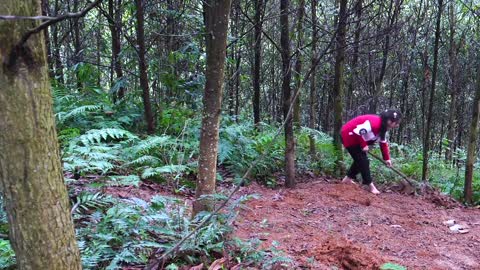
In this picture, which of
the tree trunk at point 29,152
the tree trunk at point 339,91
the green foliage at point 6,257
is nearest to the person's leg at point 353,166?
the tree trunk at point 339,91

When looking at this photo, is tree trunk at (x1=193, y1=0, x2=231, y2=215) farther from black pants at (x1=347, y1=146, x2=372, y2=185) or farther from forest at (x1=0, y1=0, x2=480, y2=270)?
black pants at (x1=347, y1=146, x2=372, y2=185)

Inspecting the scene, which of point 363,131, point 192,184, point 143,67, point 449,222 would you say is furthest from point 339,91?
point 143,67

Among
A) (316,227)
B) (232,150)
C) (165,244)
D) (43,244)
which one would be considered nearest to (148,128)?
(232,150)

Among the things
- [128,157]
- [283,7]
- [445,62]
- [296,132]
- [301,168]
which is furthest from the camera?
[445,62]

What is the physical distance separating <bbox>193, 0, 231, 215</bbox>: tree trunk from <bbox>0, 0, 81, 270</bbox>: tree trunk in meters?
2.05

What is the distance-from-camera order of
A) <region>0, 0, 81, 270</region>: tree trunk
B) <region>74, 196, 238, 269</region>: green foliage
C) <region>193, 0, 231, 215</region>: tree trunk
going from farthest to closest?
<region>193, 0, 231, 215</region>: tree trunk < <region>74, 196, 238, 269</region>: green foliage < <region>0, 0, 81, 270</region>: tree trunk

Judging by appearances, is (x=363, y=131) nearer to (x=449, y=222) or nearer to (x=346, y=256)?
(x=449, y=222)

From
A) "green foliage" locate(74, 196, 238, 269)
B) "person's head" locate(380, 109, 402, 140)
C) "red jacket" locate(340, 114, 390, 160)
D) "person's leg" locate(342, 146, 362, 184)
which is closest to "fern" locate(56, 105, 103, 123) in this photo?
"green foliage" locate(74, 196, 238, 269)

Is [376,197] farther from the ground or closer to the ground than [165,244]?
closer to the ground

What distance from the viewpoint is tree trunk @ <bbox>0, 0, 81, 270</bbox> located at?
4.81 feet

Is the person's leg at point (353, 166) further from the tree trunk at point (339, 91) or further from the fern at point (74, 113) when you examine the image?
the fern at point (74, 113)

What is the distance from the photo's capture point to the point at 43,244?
1.59m

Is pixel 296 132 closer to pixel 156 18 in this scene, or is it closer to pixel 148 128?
pixel 148 128

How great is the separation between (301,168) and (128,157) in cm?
350
